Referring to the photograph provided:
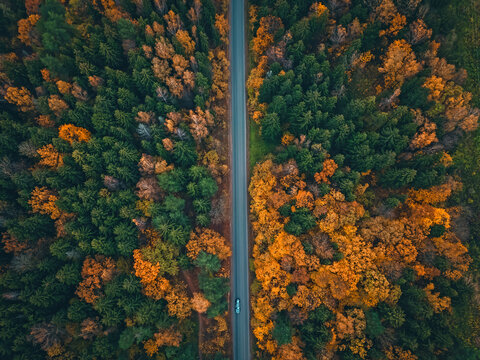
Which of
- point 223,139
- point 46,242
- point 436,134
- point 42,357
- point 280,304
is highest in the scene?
point 223,139

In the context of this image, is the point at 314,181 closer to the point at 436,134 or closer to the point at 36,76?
the point at 436,134

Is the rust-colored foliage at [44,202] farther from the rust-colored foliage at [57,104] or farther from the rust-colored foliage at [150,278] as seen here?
the rust-colored foliage at [150,278]

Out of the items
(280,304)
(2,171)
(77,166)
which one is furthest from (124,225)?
(280,304)

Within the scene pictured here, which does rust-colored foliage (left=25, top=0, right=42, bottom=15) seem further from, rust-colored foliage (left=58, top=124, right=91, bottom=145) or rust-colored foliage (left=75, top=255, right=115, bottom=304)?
rust-colored foliage (left=75, top=255, right=115, bottom=304)

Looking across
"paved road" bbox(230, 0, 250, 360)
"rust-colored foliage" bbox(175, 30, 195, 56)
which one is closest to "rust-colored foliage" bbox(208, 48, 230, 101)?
"paved road" bbox(230, 0, 250, 360)

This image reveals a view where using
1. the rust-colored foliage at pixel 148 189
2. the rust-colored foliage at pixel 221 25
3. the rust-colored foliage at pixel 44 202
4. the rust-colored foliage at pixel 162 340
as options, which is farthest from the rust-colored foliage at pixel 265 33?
the rust-colored foliage at pixel 162 340

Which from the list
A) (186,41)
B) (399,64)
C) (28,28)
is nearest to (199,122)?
(186,41)

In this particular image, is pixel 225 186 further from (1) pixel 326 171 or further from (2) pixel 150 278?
(2) pixel 150 278
